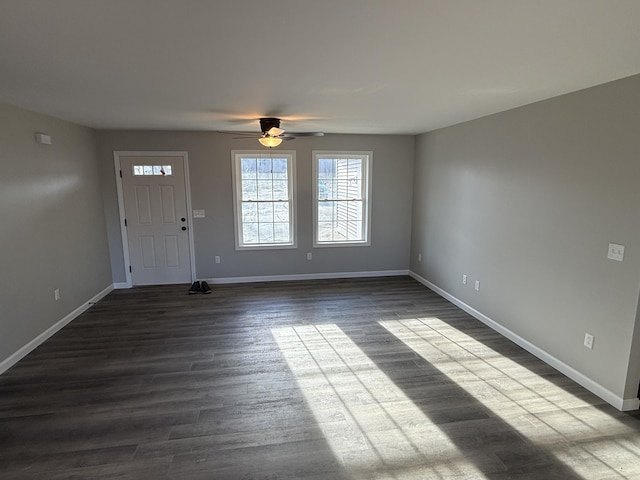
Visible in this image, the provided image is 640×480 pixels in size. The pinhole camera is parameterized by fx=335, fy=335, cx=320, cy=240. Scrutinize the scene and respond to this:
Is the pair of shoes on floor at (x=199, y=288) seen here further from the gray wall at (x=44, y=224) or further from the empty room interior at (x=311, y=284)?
the gray wall at (x=44, y=224)

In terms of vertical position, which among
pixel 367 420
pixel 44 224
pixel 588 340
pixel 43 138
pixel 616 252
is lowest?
pixel 367 420

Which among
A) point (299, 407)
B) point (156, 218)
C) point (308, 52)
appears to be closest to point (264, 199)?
point (156, 218)

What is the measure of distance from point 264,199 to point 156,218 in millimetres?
1713

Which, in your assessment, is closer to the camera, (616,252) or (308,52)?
(308,52)

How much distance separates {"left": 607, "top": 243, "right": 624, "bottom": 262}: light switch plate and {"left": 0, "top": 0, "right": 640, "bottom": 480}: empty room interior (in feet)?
0.06

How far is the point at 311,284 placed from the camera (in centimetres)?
555

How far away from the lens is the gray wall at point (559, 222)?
2.45 meters

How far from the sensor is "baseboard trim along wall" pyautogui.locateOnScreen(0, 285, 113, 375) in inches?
121

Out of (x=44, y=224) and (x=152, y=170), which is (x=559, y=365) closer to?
(x=44, y=224)

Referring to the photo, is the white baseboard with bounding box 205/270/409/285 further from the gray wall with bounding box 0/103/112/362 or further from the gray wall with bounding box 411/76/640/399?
the gray wall with bounding box 0/103/112/362

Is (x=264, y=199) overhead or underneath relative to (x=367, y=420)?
overhead

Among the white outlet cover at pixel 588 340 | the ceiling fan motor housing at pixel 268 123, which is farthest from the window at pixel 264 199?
the white outlet cover at pixel 588 340

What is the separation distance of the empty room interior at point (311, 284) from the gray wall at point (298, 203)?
0.16 ft

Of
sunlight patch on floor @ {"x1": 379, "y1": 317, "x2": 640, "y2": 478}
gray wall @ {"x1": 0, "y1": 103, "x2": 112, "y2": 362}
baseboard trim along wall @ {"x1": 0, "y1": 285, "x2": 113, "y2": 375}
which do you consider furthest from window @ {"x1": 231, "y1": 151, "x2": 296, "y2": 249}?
sunlight patch on floor @ {"x1": 379, "y1": 317, "x2": 640, "y2": 478}
